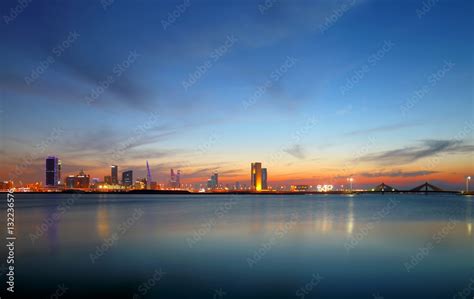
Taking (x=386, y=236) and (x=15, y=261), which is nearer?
(x=15, y=261)

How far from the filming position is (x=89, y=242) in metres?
22.7

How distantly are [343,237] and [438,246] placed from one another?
6.11 m

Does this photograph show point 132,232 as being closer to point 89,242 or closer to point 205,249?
point 89,242

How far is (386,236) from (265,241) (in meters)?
9.41

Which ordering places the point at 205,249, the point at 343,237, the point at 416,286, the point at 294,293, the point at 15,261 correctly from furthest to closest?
1. the point at 343,237
2. the point at 205,249
3. the point at 15,261
4. the point at 416,286
5. the point at 294,293

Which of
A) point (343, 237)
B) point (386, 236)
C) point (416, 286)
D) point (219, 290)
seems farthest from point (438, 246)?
point (219, 290)

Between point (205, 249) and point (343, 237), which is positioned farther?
point (343, 237)

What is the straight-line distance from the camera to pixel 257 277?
1466 centimetres

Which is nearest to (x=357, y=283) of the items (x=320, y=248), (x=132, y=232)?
(x=320, y=248)

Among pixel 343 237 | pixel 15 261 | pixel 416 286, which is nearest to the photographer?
pixel 416 286

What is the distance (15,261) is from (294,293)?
1314cm

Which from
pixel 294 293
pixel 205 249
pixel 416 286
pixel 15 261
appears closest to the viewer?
pixel 294 293

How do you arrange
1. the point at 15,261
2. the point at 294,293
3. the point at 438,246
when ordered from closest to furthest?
1. the point at 294,293
2. the point at 15,261
3. the point at 438,246

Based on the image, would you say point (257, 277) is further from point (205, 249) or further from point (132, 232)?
point (132, 232)
